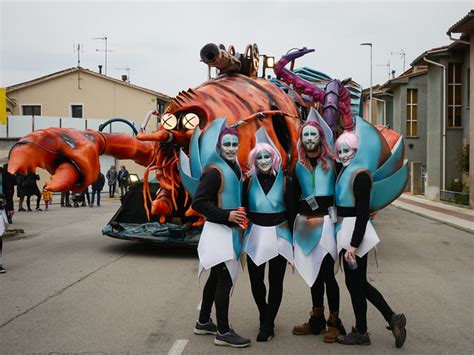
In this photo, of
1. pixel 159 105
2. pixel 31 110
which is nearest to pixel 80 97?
pixel 31 110

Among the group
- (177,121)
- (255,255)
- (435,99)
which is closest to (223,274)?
(255,255)

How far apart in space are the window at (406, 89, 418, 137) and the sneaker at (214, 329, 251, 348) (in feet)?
101

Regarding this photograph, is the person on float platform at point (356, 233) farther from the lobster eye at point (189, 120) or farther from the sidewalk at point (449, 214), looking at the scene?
the sidewalk at point (449, 214)

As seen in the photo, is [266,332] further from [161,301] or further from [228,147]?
[161,301]

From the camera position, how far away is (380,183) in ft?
17.5

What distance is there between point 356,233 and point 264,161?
1.04 m

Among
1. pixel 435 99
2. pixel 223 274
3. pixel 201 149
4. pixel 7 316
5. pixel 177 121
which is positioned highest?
pixel 435 99

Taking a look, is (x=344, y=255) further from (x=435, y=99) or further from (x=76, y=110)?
(x=76, y=110)

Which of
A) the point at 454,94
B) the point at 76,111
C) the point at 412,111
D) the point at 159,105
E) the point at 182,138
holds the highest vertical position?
the point at 159,105

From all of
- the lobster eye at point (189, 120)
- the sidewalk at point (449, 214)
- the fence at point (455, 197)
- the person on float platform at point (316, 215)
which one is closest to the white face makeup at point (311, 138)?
the person on float platform at point (316, 215)

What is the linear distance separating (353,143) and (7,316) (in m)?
3.97

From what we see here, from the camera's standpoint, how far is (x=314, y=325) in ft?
17.8

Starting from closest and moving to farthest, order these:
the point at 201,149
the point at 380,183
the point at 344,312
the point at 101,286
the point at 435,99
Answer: the point at 380,183 < the point at 201,149 < the point at 344,312 < the point at 101,286 < the point at 435,99

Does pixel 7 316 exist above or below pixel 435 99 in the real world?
below
